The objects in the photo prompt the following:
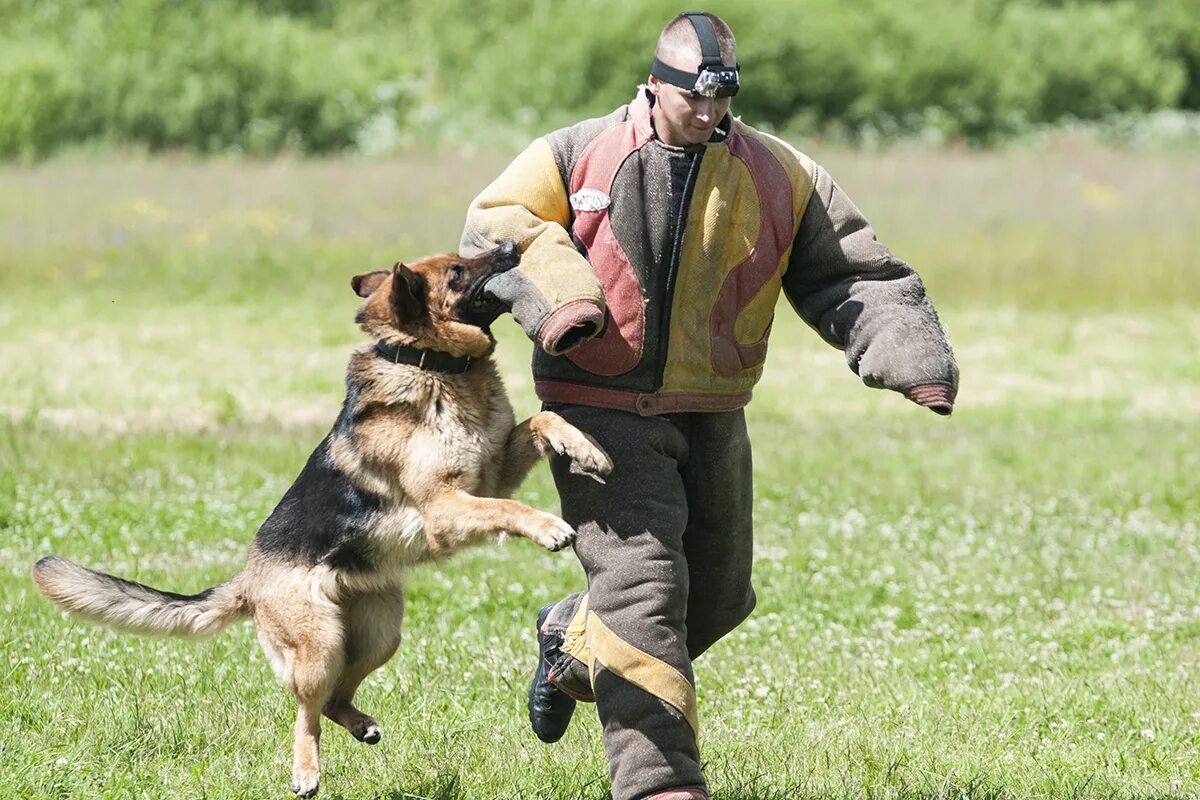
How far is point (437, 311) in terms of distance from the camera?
5.12 m

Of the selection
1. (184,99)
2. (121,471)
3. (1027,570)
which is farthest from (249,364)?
(184,99)

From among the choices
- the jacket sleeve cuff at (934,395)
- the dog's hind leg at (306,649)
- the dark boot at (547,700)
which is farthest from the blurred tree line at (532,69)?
the jacket sleeve cuff at (934,395)

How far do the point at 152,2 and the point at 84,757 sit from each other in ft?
115

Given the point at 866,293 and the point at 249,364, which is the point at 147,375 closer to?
the point at 249,364

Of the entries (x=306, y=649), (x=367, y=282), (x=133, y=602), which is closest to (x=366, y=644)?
(x=306, y=649)

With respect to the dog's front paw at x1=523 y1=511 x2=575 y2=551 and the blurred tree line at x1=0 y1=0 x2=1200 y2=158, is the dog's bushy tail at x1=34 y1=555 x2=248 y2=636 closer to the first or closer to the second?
the dog's front paw at x1=523 y1=511 x2=575 y2=551

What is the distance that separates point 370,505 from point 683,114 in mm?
1659

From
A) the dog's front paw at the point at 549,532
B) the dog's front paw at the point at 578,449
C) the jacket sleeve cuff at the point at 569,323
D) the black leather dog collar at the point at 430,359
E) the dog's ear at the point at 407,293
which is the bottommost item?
the dog's front paw at the point at 549,532

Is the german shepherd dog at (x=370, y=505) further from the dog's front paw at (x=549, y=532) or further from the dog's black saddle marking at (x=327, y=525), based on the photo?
the dog's front paw at (x=549, y=532)

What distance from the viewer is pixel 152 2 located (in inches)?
1451

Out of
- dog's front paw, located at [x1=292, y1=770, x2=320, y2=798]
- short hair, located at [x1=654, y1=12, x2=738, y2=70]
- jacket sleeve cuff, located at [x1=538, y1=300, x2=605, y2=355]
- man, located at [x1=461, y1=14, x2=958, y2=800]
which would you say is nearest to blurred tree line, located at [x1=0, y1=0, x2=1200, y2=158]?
dog's front paw, located at [x1=292, y1=770, x2=320, y2=798]

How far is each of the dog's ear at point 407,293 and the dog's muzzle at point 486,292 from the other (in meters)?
0.14

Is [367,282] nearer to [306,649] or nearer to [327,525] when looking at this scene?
[327,525]

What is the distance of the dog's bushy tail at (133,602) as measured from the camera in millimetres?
5020
